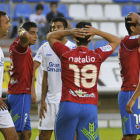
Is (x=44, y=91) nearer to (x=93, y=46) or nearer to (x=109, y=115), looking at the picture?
(x=109, y=115)

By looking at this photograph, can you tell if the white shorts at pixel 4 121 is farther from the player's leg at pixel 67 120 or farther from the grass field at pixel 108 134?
the grass field at pixel 108 134

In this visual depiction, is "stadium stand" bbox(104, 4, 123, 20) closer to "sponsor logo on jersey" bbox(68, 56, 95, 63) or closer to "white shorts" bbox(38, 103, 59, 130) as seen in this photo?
"white shorts" bbox(38, 103, 59, 130)

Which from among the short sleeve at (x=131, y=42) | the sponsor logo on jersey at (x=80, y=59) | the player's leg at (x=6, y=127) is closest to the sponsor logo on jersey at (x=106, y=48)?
the sponsor logo on jersey at (x=80, y=59)

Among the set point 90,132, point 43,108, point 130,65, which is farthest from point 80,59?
point 43,108

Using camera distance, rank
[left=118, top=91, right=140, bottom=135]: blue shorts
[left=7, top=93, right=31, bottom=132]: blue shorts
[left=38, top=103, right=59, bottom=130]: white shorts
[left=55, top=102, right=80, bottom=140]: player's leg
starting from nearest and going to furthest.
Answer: [left=55, top=102, right=80, bottom=140]: player's leg, [left=118, top=91, right=140, bottom=135]: blue shorts, [left=7, top=93, right=31, bottom=132]: blue shorts, [left=38, top=103, right=59, bottom=130]: white shorts

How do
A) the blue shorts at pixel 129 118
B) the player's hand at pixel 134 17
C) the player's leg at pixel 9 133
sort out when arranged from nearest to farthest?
the player's leg at pixel 9 133 < the player's hand at pixel 134 17 < the blue shorts at pixel 129 118

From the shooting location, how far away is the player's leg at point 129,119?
21.0ft

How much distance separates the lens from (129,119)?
6430mm

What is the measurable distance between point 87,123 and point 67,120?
24cm

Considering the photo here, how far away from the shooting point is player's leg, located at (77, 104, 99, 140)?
5102mm

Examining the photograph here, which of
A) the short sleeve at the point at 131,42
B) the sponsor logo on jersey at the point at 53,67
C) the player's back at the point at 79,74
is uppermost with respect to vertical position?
the short sleeve at the point at 131,42

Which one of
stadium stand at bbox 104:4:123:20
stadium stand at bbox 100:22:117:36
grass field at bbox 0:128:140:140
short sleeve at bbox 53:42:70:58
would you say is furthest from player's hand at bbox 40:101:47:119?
stadium stand at bbox 104:4:123:20

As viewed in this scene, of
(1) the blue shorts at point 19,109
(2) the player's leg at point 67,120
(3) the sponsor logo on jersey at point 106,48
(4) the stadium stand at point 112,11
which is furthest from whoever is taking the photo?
(4) the stadium stand at point 112,11

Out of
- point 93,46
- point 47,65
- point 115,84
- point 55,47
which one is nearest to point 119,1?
point 93,46
